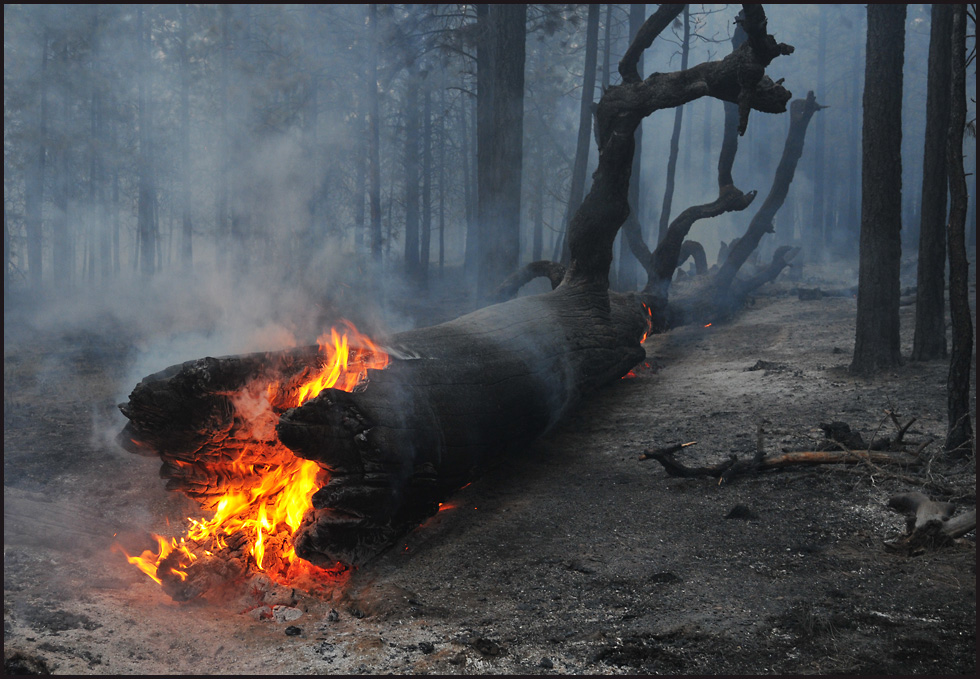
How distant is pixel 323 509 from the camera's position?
340 centimetres

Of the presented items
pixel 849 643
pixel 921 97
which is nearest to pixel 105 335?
pixel 849 643

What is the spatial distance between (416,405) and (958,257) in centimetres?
343

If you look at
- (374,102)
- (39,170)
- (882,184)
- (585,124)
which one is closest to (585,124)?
(585,124)

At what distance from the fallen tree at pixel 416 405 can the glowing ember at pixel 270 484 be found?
112 mm

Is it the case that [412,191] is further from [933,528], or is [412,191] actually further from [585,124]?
[933,528]

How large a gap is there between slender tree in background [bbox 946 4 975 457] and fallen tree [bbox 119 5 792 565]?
161 cm

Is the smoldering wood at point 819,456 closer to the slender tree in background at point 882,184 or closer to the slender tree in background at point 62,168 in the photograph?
the slender tree in background at point 882,184

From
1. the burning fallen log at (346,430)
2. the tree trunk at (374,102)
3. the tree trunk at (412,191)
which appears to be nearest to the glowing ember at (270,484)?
the burning fallen log at (346,430)

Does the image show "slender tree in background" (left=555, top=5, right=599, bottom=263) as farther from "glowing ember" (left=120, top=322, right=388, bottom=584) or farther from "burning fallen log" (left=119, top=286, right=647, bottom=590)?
"glowing ember" (left=120, top=322, right=388, bottom=584)

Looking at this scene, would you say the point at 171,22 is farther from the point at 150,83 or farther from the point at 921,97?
the point at 921,97

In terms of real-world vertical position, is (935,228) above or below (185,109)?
below

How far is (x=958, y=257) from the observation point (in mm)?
3627

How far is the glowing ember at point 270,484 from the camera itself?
3486mm

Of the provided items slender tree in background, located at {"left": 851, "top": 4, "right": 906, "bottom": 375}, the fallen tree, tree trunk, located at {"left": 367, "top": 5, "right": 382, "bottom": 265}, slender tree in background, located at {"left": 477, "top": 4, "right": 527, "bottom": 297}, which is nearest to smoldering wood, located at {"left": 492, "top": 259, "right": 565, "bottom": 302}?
slender tree in background, located at {"left": 477, "top": 4, "right": 527, "bottom": 297}
